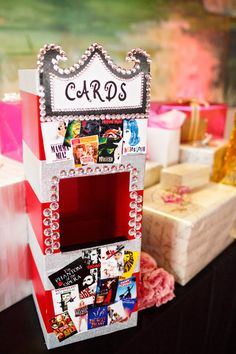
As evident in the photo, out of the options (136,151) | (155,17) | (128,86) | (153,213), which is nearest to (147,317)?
(153,213)

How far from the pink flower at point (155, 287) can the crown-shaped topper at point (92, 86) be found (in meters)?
0.50

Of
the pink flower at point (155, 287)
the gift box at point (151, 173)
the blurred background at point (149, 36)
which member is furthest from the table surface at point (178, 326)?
the blurred background at point (149, 36)

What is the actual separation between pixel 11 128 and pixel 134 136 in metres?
0.44

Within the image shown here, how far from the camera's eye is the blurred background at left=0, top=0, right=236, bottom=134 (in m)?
1.44

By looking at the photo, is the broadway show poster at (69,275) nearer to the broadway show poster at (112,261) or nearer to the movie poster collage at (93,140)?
the broadway show poster at (112,261)

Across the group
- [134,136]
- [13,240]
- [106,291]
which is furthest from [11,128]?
[106,291]

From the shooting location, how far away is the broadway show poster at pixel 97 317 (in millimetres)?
792

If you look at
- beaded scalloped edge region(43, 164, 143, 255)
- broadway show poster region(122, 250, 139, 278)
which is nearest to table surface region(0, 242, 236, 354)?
broadway show poster region(122, 250, 139, 278)

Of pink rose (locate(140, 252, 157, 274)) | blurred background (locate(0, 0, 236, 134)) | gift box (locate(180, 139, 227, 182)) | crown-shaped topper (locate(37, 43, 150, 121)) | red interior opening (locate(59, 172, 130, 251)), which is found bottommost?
pink rose (locate(140, 252, 157, 274))

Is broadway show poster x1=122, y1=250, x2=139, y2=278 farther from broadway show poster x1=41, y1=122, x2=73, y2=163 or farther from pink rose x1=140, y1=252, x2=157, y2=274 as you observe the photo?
broadway show poster x1=41, y1=122, x2=73, y2=163

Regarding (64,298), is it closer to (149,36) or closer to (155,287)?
(155,287)

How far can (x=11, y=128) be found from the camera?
98 centimetres

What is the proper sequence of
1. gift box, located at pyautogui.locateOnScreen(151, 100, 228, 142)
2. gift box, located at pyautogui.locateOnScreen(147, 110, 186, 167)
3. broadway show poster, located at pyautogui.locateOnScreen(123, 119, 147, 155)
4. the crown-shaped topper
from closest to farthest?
1. the crown-shaped topper
2. broadway show poster, located at pyautogui.locateOnScreen(123, 119, 147, 155)
3. gift box, located at pyautogui.locateOnScreen(147, 110, 186, 167)
4. gift box, located at pyautogui.locateOnScreen(151, 100, 228, 142)

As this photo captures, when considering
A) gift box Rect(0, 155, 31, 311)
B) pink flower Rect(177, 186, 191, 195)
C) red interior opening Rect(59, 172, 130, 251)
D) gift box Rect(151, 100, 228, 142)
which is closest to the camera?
gift box Rect(0, 155, 31, 311)
